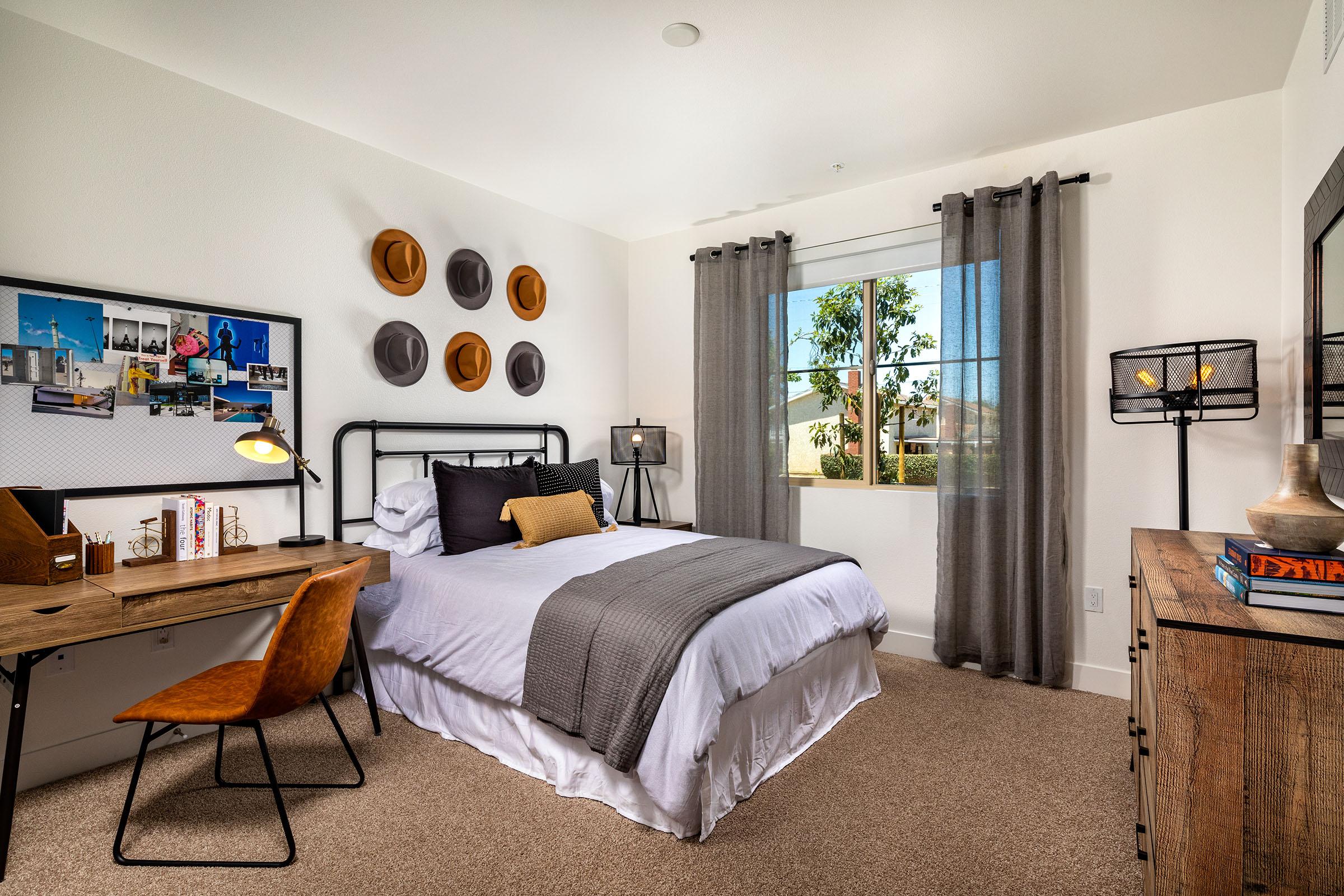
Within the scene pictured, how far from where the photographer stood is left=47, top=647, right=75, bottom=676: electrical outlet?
236 cm

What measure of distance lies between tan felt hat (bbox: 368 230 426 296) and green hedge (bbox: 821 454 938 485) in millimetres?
2532

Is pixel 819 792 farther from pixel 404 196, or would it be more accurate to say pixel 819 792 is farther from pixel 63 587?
pixel 404 196

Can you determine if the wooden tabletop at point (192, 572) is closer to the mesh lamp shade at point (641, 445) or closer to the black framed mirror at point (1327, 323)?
the mesh lamp shade at point (641, 445)

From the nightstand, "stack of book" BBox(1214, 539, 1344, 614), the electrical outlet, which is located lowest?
the electrical outlet

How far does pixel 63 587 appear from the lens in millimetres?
2119

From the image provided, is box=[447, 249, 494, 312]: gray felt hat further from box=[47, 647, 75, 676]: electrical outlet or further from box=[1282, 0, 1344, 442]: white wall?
box=[1282, 0, 1344, 442]: white wall

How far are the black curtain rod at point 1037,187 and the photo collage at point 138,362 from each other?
3.48 meters

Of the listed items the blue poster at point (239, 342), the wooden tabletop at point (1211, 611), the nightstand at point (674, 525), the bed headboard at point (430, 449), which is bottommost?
the nightstand at point (674, 525)

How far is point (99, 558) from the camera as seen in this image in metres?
2.30

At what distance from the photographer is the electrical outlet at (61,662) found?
2.36 meters

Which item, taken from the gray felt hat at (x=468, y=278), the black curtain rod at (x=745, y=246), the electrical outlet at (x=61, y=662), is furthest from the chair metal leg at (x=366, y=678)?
the black curtain rod at (x=745, y=246)

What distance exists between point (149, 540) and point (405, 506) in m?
0.97

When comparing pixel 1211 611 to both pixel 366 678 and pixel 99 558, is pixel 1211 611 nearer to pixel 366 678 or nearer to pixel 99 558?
pixel 366 678

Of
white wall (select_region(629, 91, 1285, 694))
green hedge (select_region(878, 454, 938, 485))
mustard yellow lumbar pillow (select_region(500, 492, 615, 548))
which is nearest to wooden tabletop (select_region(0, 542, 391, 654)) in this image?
mustard yellow lumbar pillow (select_region(500, 492, 615, 548))
